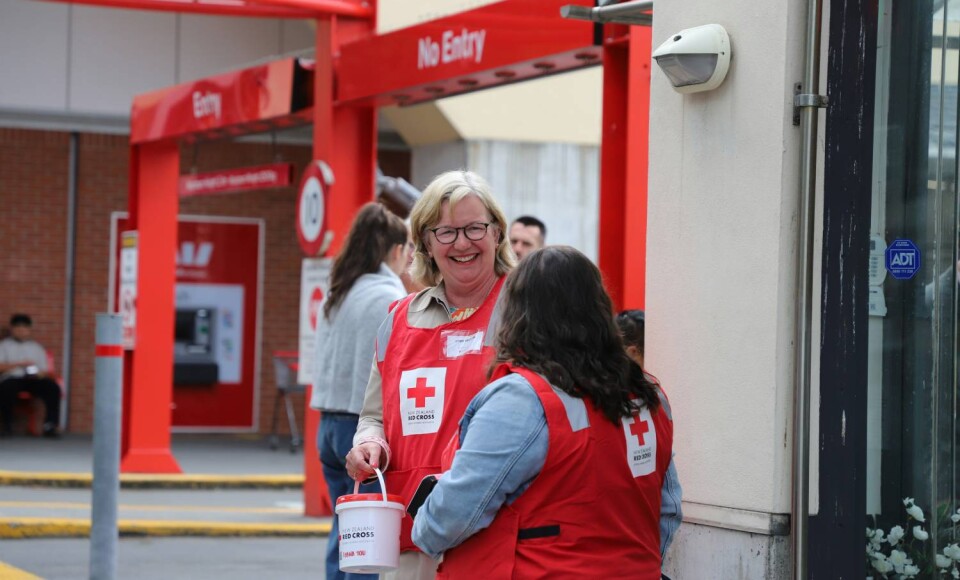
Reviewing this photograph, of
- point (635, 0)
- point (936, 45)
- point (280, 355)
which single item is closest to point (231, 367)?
point (280, 355)

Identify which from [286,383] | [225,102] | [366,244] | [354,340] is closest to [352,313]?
[354,340]

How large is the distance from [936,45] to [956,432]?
122 centimetres

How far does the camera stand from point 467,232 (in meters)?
3.94

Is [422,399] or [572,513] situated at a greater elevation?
[422,399]

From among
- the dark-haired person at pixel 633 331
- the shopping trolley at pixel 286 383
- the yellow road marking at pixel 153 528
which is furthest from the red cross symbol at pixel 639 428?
the shopping trolley at pixel 286 383

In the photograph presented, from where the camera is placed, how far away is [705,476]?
444cm

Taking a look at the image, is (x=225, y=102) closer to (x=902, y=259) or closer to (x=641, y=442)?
(x=902, y=259)

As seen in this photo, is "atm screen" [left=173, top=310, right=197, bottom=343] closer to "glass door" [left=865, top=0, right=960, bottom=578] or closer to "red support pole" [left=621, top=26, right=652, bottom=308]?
"red support pole" [left=621, top=26, right=652, bottom=308]

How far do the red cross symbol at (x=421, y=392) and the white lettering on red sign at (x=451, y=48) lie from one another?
525cm

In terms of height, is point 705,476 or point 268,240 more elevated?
point 268,240

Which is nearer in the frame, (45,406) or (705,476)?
(705,476)

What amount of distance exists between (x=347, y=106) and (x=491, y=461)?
807cm

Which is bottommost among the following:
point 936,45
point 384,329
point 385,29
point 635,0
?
point 384,329

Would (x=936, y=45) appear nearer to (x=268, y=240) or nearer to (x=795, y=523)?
(x=795, y=523)
